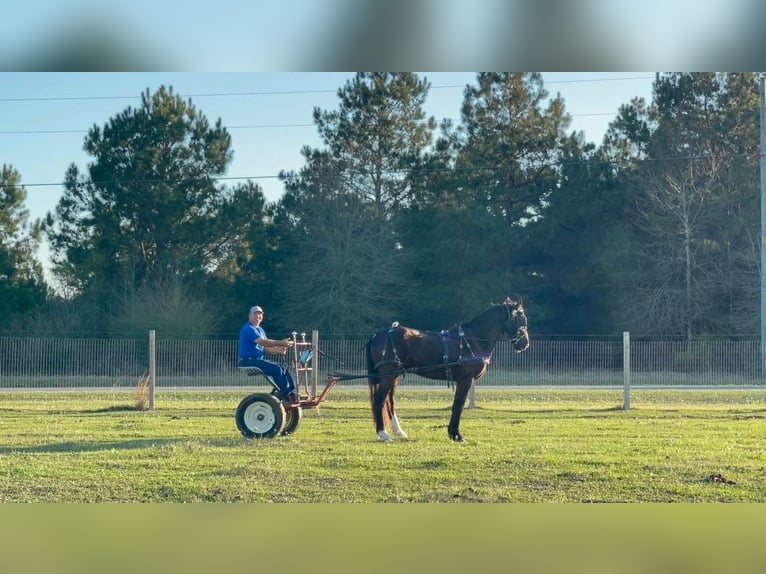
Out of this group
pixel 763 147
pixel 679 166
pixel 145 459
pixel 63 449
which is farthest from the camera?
pixel 679 166

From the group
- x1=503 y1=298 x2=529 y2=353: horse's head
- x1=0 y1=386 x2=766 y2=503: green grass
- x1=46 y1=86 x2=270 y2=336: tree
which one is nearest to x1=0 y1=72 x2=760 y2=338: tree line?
x1=46 y1=86 x2=270 y2=336: tree

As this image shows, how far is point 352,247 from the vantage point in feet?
133

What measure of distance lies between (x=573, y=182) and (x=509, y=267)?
4531 millimetres

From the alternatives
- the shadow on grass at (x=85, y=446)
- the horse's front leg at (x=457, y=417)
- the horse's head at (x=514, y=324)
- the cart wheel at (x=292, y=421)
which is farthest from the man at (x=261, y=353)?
the horse's head at (x=514, y=324)

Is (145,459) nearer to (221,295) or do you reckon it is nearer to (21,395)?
(21,395)

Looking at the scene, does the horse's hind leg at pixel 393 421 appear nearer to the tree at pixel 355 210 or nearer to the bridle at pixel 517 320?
the bridle at pixel 517 320

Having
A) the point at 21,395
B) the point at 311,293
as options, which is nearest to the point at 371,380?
the point at 21,395

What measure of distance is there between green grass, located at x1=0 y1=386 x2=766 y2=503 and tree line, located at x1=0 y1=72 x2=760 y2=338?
2159cm

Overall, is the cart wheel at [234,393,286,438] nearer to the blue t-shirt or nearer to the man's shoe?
the man's shoe

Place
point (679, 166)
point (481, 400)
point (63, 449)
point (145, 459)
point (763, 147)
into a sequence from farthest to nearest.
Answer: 1. point (679, 166)
2. point (763, 147)
3. point (481, 400)
4. point (63, 449)
5. point (145, 459)

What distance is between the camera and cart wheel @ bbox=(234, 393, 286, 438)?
12.6 meters

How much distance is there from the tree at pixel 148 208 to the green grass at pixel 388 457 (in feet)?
72.7

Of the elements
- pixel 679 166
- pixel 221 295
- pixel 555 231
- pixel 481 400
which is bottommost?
pixel 481 400

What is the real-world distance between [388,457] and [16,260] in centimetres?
3350
